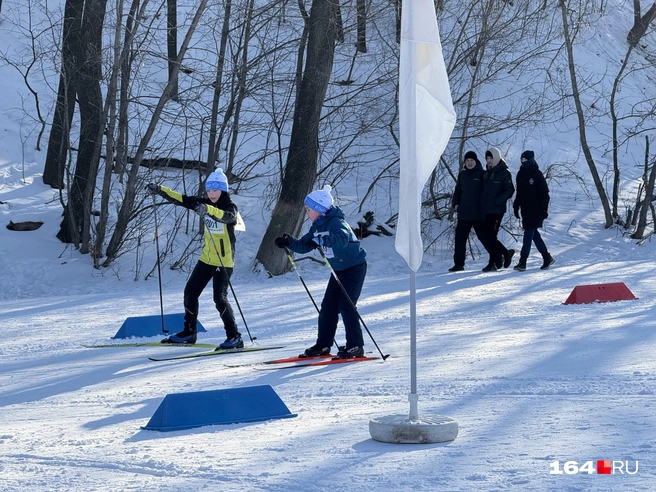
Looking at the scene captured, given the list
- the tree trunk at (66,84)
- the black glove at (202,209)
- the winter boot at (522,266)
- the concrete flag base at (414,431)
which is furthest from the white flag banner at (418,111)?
the tree trunk at (66,84)

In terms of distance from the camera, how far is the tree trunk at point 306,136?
15.1m

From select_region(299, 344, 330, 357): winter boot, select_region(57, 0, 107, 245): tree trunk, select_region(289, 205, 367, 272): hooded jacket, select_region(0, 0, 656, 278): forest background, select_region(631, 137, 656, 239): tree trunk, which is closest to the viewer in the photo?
select_region(289, 205, 367, 272): hooded jacket

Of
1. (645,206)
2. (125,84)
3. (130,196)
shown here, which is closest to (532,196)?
(645,206)

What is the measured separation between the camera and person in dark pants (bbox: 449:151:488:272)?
540 inches

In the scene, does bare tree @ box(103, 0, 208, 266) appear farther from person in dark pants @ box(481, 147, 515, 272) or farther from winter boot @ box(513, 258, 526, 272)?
winter boot @ box(513, 258, 526, 272)

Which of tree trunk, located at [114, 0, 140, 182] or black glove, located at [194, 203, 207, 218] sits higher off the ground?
tree trunk, located at [114, 0, 140, 182]

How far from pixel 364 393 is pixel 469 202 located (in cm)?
811

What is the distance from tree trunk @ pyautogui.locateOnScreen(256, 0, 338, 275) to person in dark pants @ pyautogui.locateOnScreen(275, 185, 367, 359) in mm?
7266

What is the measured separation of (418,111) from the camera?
4934 millimetres

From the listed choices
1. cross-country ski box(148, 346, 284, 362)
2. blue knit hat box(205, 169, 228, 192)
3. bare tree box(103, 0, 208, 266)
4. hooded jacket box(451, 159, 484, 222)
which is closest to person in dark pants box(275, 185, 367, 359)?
cross-country ski box(148, 346, 284, 362)

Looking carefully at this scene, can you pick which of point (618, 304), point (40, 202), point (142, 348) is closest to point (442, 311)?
point (618, 304)

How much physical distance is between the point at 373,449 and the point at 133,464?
1.13 metres

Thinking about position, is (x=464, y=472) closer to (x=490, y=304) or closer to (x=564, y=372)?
(x=564, y=372)

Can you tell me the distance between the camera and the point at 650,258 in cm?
1557
